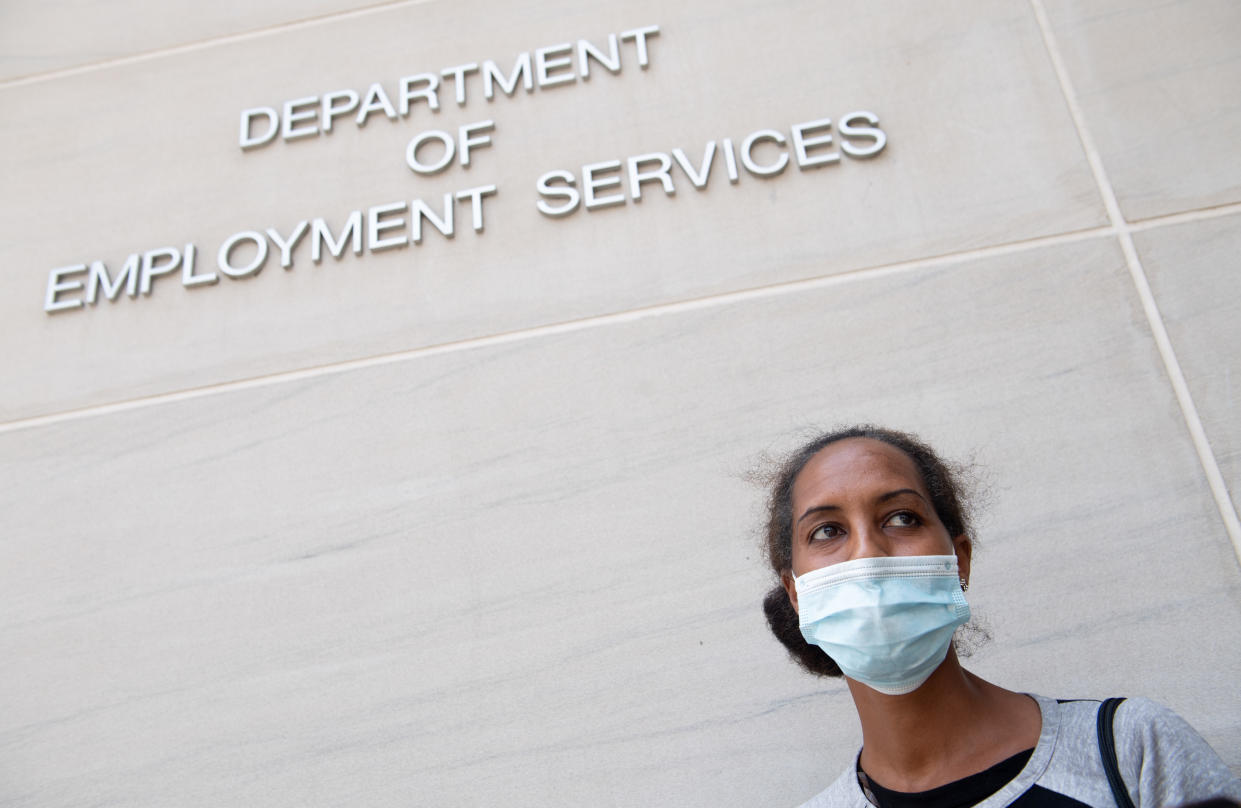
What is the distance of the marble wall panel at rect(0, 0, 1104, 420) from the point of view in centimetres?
241

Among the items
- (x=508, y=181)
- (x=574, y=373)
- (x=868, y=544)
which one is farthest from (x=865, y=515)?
(x=508, y=181)

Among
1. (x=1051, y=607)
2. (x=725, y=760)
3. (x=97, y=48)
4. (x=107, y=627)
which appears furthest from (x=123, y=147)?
(x=1051, y=607)

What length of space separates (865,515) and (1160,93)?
1.70 m

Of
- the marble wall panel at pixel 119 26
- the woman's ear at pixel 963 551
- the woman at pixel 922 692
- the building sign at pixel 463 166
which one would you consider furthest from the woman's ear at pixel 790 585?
the marble wall panel at pixel 119 26

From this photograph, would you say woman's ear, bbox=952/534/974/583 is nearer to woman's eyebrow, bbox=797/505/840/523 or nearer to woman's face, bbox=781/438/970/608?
woman's face, bbox=781/438/970/608

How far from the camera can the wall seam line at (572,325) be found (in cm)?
231

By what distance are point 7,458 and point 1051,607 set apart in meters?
2.48

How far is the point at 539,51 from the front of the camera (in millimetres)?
2824

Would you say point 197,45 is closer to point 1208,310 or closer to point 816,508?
point 816,508

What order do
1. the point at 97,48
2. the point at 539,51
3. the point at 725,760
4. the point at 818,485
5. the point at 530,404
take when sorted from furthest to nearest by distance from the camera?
the point at 97,48, the point at 539,51, the point at 530,404, the point at 725,760, the point at 818,485

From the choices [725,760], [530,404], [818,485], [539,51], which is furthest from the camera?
[539,51]

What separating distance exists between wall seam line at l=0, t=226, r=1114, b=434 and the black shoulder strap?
1263 millimetres

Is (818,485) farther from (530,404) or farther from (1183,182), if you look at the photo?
(1183,182)

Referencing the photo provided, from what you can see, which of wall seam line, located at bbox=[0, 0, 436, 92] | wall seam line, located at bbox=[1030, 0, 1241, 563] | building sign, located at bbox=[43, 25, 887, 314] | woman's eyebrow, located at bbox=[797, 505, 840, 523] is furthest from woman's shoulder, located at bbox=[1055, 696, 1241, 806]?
wall seam line, located at bbox=[0, 0, 436, 92]
